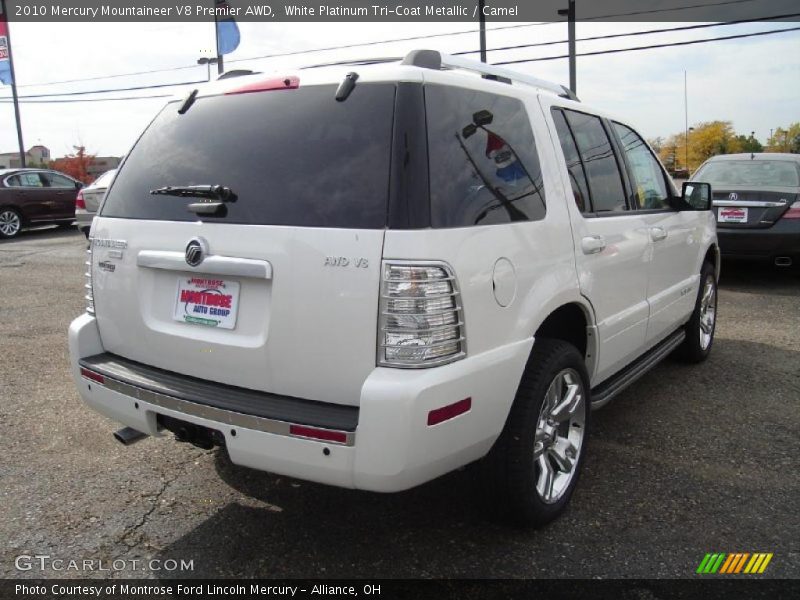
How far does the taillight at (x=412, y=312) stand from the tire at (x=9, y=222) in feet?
52.5

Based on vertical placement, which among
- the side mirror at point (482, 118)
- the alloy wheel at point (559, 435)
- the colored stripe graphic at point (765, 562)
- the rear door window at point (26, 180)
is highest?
the rear door window at point (26, 180)

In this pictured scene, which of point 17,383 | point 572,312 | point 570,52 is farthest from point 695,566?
point 570,52

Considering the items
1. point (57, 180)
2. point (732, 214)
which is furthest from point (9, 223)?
point (732, 214)

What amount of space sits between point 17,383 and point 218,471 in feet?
7.82

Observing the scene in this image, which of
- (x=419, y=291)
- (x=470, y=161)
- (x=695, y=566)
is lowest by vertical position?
(x=695, y=566)

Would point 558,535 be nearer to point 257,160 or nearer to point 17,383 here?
point 257,160

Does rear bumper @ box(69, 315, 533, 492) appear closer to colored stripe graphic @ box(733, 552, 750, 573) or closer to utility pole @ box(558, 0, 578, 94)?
colored stripe graphic @ box(733, 552, 750, 573)

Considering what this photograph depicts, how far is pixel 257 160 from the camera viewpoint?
2523 mm

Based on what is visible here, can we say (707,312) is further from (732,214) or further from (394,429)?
(394,429)

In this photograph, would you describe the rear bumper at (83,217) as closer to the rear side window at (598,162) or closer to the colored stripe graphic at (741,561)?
the rear side window at (598,162)

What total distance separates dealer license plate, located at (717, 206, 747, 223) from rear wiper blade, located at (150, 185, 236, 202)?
297 inches

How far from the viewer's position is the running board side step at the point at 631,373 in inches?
133

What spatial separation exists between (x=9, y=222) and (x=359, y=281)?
16.0 metres

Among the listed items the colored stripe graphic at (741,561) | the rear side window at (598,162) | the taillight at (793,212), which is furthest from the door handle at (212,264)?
the taillight at (793,212)
